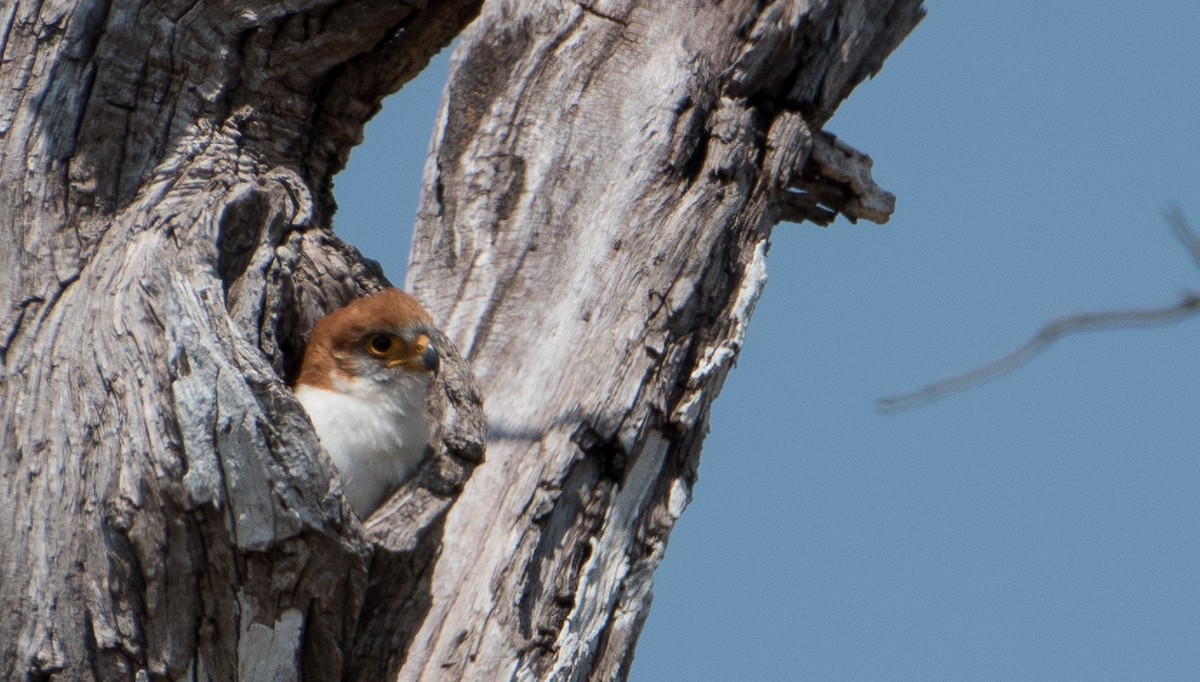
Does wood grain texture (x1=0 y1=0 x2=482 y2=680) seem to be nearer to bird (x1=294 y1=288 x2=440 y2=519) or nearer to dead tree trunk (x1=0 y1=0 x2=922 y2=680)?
dead tree trunk (x1=0 y1=0 x2=922 y2=680)

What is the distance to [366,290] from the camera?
4.80 metres

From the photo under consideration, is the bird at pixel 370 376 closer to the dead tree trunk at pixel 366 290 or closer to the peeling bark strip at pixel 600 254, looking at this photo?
the dead tree trunk at pixel 366 290

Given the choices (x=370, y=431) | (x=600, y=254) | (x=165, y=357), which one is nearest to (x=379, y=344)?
(x=370, y=431)

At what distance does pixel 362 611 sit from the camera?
12.7 feet

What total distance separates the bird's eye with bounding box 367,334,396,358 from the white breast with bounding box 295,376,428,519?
0.42ft

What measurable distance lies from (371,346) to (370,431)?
0.33 meters

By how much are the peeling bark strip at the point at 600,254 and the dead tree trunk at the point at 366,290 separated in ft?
0.03

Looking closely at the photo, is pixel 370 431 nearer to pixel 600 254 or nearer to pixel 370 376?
pixel 370 376

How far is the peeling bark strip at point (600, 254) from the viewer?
14.3ft

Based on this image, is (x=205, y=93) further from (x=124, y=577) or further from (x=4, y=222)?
(x=124, y=577)

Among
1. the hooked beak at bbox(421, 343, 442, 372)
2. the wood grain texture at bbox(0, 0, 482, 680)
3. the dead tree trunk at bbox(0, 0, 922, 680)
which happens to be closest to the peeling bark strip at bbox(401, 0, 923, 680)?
the dead tree trunk at bbox(0, 0, 922, 680)

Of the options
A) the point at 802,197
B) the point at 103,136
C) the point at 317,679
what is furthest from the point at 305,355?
the point at 802,197

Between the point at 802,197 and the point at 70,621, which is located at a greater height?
the point at 802,197

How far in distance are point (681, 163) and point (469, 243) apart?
740 millimetres
